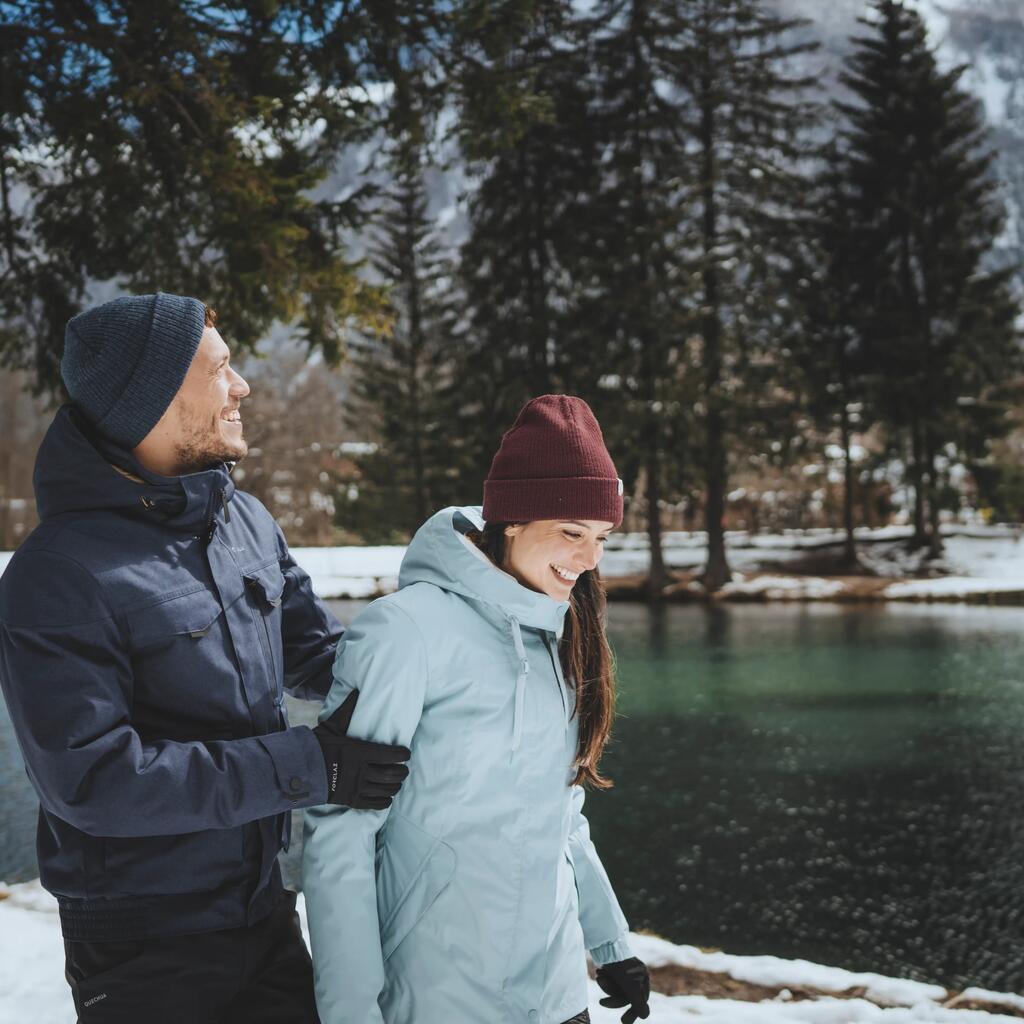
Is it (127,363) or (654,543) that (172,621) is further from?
(654,543)

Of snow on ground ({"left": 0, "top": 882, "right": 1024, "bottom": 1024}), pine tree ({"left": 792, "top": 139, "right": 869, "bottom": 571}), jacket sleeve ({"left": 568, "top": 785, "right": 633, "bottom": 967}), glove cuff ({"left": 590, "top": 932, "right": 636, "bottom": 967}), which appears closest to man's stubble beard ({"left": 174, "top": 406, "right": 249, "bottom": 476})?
jacket sleeve ({"left": 568, "top": 785, "right": 633, "bottom": 967})

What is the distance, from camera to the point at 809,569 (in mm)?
24984

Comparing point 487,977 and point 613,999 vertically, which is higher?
point 487,977

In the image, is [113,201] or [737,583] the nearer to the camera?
[113,201]

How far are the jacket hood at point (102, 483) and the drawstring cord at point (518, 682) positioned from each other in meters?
0.58

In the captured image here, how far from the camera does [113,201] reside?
9.38 metres

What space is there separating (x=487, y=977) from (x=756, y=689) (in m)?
10.1

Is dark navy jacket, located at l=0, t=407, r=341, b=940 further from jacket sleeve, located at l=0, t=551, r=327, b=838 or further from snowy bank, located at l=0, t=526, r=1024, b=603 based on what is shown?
snowy bank, located at l=0, t=526, r=1024, b=603

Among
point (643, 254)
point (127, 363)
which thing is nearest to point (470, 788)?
point (127, 363)

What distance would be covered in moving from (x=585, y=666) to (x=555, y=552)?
0.26 m

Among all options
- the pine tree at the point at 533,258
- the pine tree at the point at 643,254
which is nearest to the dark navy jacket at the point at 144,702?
the pine tree at the point at 643,254

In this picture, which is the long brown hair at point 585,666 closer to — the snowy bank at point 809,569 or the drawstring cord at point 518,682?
the drawstring cord at point 518,682

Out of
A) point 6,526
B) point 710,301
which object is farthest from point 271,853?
point 6,526

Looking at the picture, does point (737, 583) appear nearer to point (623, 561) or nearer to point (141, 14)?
point (623, 561)
